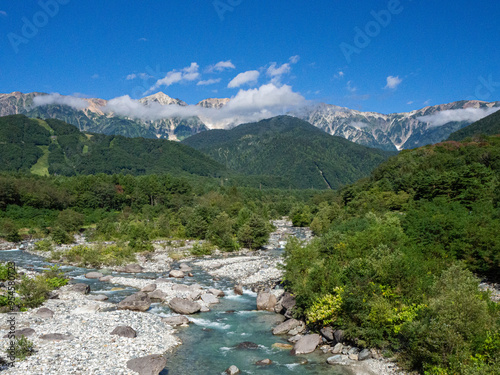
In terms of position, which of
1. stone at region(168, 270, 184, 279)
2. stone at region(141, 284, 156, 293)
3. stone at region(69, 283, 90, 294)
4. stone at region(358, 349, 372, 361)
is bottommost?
stone at region(358, 349, 372, 361)

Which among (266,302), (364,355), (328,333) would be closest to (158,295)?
(266,302)

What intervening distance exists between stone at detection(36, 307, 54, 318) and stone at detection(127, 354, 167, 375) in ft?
37.3

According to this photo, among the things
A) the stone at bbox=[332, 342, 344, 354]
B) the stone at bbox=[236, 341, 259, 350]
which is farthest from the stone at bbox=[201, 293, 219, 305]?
the stone at bbox=[332, 342, 344, 354]

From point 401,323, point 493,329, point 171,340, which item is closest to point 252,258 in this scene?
point 171,340

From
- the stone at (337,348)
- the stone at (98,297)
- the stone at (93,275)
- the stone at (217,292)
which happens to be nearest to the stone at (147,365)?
the stone at (337,348)

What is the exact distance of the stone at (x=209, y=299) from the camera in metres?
35.8

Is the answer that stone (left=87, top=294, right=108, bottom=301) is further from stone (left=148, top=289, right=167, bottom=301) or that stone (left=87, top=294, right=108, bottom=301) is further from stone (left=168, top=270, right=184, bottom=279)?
stone (left=168, top=270, right=184, bottom=279)

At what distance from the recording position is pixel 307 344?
80.2 feet

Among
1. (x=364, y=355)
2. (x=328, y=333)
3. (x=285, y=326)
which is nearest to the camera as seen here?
(x=364, y=355)

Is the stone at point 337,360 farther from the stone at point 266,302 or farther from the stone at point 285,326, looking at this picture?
the stone at point 266,302

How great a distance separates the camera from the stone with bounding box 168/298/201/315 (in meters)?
32.4

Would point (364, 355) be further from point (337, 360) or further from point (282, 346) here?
point (282, 346)

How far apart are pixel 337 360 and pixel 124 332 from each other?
1472 centimetres

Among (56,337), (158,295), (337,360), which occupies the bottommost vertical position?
(337,360)
